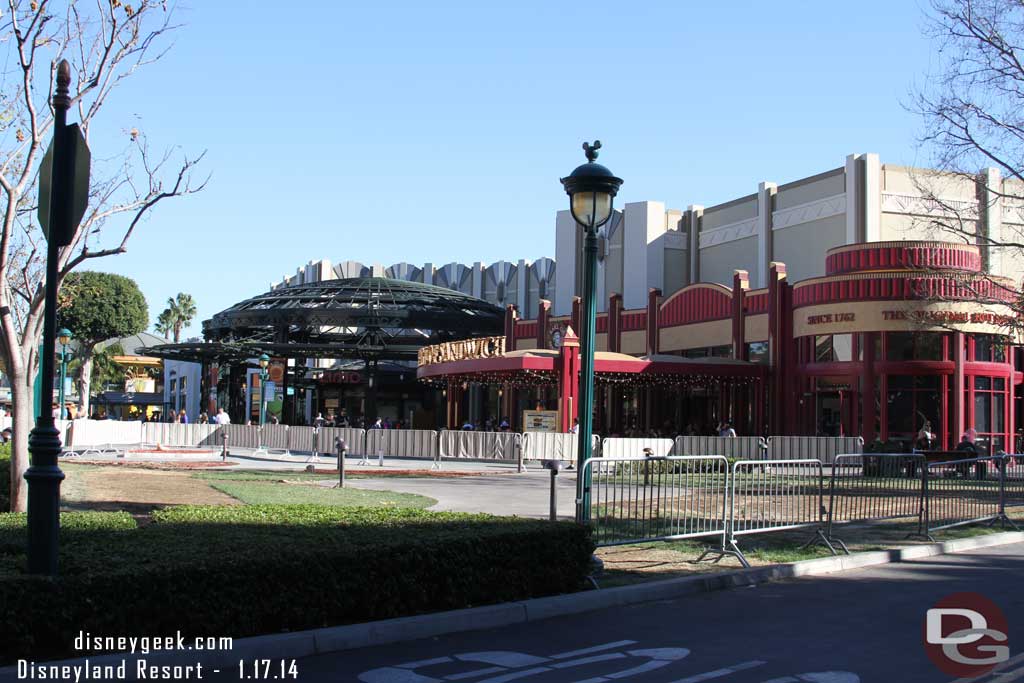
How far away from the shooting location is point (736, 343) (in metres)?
43.5

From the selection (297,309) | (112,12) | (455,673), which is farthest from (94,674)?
(297,309)

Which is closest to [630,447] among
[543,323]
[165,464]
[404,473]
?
[404,473]

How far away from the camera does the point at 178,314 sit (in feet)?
378

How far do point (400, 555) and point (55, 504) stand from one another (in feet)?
8.67

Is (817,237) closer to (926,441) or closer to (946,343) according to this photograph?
(946,343)

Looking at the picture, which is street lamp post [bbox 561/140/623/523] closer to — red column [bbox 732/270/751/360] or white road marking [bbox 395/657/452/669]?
white road marking [bbox 395/657/452/669]

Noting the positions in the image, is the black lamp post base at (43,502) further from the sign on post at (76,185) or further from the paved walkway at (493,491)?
the paved walkway at (493,491)

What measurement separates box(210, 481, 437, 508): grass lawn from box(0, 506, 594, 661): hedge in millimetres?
7234

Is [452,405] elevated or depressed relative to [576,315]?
depressed

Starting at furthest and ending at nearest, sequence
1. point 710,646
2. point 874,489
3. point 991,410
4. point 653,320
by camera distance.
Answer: point 653,320 → point 991,410 → point 874,489 → point 710,646

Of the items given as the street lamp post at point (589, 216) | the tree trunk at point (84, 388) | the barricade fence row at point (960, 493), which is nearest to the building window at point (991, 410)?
the barricade fence row at point (960, 493)

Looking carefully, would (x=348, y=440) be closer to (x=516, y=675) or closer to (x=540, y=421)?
(x=540, y=421)

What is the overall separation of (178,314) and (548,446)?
90619 millimetres

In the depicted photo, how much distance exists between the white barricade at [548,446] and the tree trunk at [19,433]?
20.0 metres
